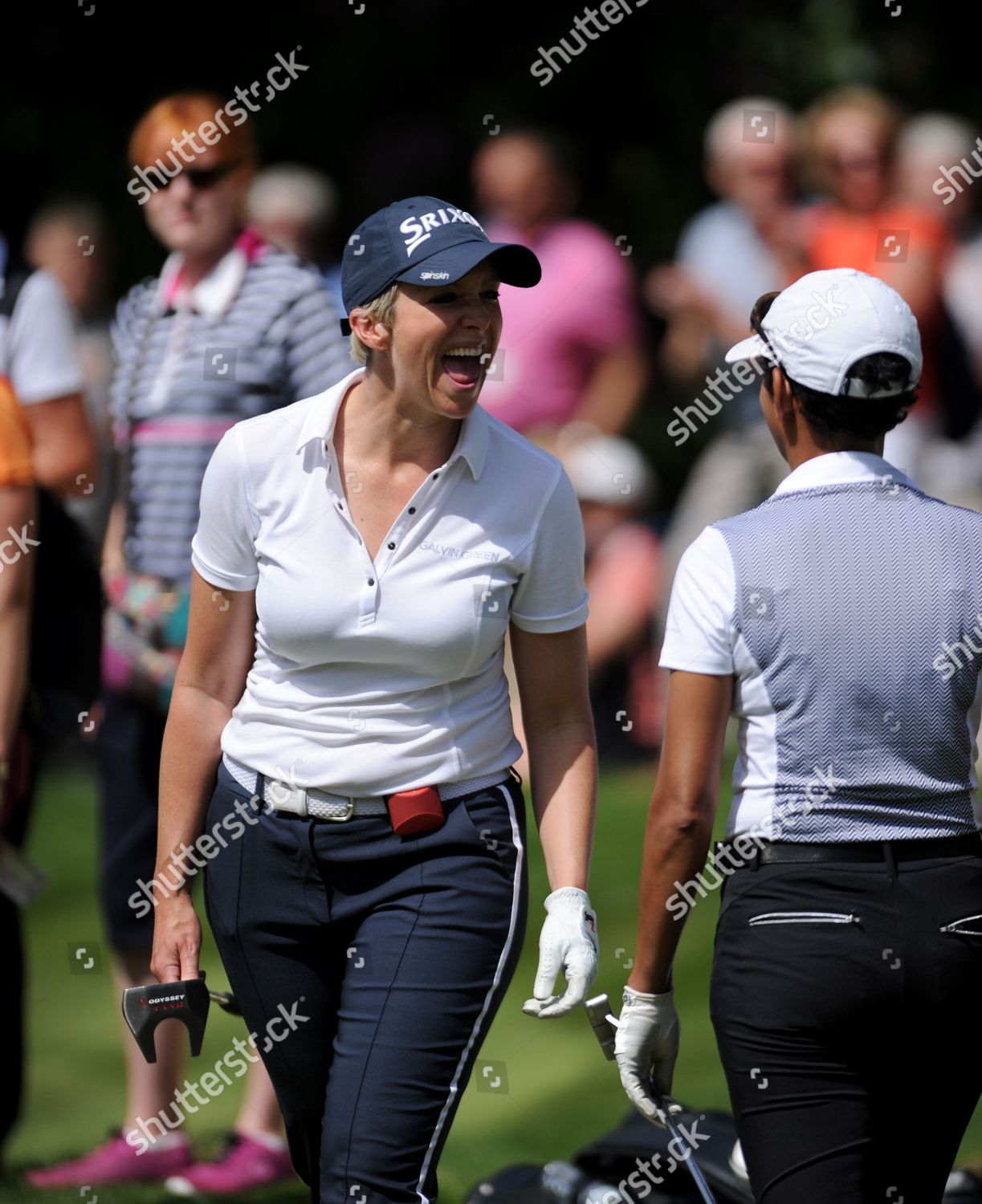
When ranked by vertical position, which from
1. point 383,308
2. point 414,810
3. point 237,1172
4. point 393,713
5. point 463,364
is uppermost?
point 383,308

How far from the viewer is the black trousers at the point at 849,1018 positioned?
8.44 ft

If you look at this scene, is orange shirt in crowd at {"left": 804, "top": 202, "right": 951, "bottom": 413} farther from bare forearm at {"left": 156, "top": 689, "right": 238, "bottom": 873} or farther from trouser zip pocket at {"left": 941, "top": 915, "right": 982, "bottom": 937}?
trouser zip pocket at {"left": 941, "top": 915, "right": 982, "bottom": 937}

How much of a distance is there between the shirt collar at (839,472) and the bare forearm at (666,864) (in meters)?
0.51

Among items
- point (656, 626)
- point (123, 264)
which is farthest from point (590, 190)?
point (656, 626)

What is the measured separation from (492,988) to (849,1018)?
0.61m

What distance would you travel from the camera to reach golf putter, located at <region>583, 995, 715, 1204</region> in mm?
2959

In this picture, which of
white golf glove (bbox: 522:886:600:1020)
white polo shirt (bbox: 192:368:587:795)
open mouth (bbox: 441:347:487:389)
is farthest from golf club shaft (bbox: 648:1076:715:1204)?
open mouth (bbox: 441:347:487:389)

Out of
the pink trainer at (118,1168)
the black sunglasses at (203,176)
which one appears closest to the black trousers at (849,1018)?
the pink trainer at (118,1168)

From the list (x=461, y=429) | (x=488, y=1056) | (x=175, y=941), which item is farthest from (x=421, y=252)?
(x=488, y=1056)

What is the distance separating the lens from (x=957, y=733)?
2666 mm

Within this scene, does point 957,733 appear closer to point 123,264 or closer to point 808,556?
point 808,556

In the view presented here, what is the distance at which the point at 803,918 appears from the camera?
2.61 meters

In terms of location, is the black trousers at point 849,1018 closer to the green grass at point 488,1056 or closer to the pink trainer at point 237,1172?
the green grass at point 488,1056

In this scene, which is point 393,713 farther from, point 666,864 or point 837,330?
point 837,330
